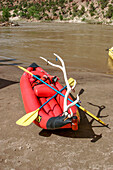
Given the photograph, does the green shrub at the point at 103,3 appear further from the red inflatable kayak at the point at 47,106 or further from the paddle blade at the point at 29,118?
the paddle blade at the point at 29,118

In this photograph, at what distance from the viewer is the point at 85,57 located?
1104 centimetres

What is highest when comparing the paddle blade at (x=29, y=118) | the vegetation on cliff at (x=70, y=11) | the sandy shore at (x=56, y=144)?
the vegetation on cliff at (x=70, y=11)

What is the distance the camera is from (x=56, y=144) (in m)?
3.43

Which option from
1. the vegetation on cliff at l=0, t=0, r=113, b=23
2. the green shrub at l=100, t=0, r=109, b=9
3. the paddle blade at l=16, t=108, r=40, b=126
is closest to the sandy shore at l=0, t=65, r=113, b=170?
the paddle blade at l=16, t=108, r=40, b=126

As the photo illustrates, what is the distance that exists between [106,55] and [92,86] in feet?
19.7

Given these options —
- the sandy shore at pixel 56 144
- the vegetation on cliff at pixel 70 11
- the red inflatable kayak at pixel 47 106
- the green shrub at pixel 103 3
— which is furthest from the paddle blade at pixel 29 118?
the green shrub at pixel 103 3

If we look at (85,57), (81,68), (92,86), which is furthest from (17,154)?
(85,57)

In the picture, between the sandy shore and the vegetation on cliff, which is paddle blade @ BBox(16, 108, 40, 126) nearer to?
the sandy shore

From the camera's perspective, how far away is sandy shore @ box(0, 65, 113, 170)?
3.00 meters

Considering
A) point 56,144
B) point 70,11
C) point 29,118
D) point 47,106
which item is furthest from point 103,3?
point 56,144

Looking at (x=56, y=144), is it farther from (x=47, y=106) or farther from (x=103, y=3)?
(x=103, y=3)

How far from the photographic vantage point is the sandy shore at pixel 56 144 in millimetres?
2998

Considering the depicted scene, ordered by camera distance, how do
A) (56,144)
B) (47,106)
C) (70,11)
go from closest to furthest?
(56,144), (47,106), (70,11)

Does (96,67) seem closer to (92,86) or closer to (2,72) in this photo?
(92,86)
